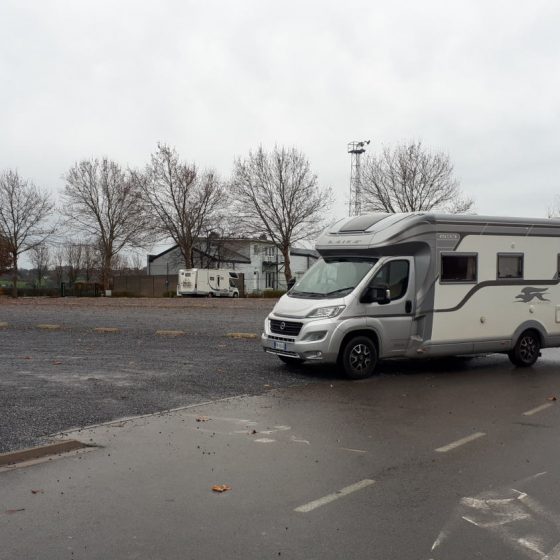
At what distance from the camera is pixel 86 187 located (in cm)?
6419

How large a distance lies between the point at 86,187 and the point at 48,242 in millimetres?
7048

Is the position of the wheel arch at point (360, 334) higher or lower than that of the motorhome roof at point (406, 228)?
lower

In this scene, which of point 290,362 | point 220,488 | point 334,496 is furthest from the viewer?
point 290,362

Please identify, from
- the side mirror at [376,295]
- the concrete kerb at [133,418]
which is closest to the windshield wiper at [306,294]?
the side mirror at [376,295]

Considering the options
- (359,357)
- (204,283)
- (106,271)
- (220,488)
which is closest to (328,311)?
(359,357)

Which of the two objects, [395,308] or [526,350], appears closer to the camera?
[395,308]

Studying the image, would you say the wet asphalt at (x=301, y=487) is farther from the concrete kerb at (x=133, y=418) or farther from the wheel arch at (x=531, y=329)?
the wheel arch at (x=531, y=329)

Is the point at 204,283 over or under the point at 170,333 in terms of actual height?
over

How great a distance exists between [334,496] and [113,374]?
22.9ft

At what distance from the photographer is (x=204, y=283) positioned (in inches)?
2283

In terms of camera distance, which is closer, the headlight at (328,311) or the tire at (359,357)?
the headlight at (328,311)

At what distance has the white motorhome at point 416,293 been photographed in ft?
37.0

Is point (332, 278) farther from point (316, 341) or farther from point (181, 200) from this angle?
point (181, 200)

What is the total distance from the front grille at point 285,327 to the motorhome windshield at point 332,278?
23.5 inches
